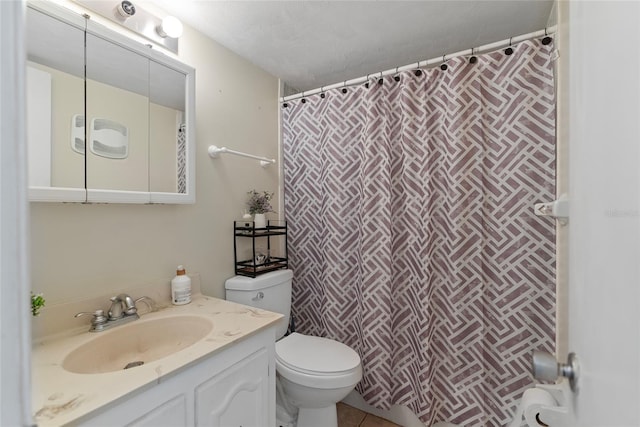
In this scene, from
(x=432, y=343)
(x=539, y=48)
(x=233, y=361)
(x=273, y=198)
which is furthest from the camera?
(x=273, y=198)

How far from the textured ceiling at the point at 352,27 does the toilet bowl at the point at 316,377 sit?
67.6 inches

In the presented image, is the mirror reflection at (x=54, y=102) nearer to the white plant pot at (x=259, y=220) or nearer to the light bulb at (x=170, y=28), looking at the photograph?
the light bulb at (x=170, y=28)

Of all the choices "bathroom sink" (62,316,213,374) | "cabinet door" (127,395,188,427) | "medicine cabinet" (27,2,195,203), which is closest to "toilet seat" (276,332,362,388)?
"bathroom sink" (62,316,213,374)

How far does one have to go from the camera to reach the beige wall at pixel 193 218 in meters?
1.02

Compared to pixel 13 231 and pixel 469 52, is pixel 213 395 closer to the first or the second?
pixel 13 231

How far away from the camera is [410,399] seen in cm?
157

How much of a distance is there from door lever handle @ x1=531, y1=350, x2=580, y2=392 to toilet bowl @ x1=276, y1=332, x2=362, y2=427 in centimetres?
100

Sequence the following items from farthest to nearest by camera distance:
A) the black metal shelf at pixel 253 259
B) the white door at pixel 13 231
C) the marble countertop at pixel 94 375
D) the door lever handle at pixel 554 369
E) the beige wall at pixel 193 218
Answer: the black metal shelf at pixel 253 259, the beige wall at pixel 193 218, the marble countertop at pixel 94 375, the door lever handle at pixel 554 369, the white door at pixel 13 231

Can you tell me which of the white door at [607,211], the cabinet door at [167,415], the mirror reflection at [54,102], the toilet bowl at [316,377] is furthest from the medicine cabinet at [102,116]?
the white door at [607,211]

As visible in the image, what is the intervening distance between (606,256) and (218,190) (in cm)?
157

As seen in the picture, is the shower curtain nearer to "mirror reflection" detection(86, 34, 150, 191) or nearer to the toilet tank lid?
the toilet tank lid

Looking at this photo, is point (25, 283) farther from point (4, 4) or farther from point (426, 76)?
point (426, 76)

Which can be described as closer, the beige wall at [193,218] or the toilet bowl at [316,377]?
the beige wall at [193,218]

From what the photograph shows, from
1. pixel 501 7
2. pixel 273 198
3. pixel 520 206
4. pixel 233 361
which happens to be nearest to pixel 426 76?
pixel 501 7
